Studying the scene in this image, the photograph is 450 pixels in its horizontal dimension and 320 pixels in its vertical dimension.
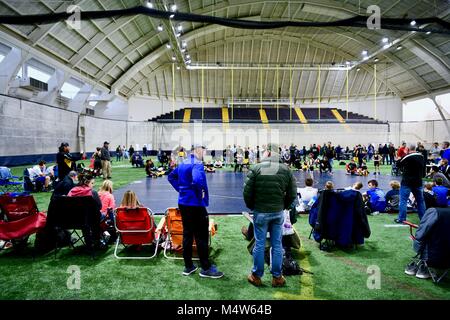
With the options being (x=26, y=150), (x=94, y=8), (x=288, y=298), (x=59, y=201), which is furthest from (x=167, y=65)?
(x=288, y=298)

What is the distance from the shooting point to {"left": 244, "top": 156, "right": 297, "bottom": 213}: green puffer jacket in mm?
3363

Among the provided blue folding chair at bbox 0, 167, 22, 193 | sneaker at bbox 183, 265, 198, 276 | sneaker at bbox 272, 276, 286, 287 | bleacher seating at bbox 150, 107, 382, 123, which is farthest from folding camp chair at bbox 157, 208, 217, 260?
bleacher seating at bbox 150, 107, 382, 123

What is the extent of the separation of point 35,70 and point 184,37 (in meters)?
12.1

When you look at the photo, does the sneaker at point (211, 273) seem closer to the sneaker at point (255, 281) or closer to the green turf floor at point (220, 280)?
the green turf floor at point (220, 280)

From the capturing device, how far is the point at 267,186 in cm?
338

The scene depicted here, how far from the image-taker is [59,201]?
4254 mm

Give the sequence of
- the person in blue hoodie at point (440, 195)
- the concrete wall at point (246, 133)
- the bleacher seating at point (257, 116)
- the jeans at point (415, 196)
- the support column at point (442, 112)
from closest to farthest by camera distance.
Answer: the jeans at point (415, 196) → the person in blue hoodie at point (440, 195) → the support column at point (442, 112) → the concrete wall at point (246, 133) → the bleacher seating at point (257, 116)

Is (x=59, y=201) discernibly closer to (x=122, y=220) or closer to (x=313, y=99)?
(x=122, y=220)

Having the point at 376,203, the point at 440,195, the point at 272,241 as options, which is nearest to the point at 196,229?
the point at 272,241

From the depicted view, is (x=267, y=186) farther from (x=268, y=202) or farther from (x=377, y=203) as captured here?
(x=377, y=203)

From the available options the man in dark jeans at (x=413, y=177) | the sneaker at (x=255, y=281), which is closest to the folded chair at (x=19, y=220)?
the sneaker at (x=255, y=281)

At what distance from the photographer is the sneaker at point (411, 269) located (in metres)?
3.75

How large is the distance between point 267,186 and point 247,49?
30.3 meters

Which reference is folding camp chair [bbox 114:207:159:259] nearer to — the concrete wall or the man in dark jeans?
the man in dark jeans
